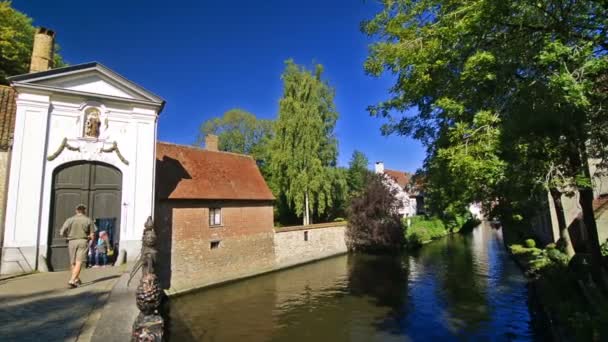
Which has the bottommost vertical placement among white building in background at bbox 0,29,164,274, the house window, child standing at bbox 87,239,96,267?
child standing at bbox 87,239,96,267

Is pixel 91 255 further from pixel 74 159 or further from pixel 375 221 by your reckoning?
pixel 375 221

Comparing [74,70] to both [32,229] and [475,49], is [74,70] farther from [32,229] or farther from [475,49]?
[475,49]

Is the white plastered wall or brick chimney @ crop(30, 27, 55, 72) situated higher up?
brick chimney @ crop(30, 27, 55, 72)

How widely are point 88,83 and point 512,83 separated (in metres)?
→ 12.1

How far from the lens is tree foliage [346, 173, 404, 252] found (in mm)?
25203

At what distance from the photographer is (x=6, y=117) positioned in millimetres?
10906

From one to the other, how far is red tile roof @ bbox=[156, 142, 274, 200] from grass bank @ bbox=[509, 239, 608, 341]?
13.4m

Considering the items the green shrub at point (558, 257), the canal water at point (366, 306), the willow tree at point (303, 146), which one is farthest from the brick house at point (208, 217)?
the green shrub at point (558, 257)

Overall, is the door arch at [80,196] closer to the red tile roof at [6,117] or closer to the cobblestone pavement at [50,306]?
the cobblestone pavement at [50,306]

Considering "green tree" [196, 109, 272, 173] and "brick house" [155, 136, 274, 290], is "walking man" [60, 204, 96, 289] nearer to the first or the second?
"brick house" [155, 136, 274, 290]

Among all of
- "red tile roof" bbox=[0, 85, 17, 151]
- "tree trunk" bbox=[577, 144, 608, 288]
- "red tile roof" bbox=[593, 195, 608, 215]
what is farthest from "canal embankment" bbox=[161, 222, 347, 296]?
"red tile roof" bbox=[593, 195, 608, 215]

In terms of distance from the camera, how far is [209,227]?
623 inches

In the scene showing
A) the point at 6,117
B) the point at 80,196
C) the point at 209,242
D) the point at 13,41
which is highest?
the point at 13,41

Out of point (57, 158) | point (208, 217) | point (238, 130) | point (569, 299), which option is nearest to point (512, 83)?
point (569, 299)
